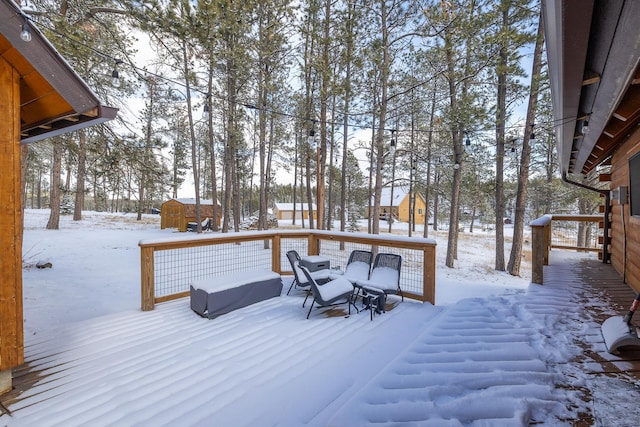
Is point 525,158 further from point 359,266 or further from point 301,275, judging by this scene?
point 301,275

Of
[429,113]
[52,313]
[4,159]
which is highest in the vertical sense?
[429,113]

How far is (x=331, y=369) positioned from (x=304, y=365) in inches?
9.4

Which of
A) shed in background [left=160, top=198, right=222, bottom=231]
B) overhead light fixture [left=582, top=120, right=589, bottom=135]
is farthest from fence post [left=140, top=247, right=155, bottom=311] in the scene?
shed in background [left=160, top=198, right=222, bottom=231]

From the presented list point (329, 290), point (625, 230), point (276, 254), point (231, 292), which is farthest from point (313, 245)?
point (625, 230)

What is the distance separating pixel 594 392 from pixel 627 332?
82 centimetres

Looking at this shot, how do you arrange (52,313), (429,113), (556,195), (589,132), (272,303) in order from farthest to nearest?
(556,195) < (429,113) < (272,303) < (52,313) < (589,132)

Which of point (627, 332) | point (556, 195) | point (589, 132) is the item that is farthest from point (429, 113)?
point (627, 332)

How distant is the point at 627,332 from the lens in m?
2.12

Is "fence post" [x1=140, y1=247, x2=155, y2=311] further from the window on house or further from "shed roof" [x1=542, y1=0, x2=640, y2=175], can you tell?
the window on house

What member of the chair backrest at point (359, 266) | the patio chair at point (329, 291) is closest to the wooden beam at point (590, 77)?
the patio chair at point (329, 291)

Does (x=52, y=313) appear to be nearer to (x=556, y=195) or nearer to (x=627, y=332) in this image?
(x=627, y=332)

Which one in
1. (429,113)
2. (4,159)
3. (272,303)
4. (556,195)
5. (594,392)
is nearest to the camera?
(594,392)

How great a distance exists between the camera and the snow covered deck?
1698 mm

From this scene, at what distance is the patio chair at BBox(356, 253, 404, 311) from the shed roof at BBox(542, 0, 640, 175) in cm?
250
